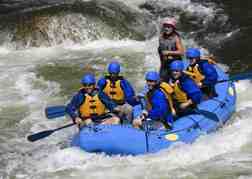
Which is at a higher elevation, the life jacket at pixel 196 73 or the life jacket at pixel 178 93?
the life jacket at pixel 196 73

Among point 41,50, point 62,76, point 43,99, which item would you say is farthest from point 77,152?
point 41,50

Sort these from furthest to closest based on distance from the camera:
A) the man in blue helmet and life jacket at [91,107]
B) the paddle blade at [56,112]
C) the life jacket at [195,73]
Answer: the life jacket at [195,73] < the paddle blade at [56,112] < the man in blue helmet and life jacket at [91,107]

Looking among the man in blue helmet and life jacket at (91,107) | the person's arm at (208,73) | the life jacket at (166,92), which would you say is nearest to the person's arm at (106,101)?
the man in blue helmet and life jacket at (91,107)

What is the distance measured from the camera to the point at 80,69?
13727 mm

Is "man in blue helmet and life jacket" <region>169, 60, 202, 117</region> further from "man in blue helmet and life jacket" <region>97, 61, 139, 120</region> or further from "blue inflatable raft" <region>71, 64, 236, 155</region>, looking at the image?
"man in blue helmet and life jacket" <region>97, 61, 139, 120</region>

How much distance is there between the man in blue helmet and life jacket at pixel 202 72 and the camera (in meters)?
10.1

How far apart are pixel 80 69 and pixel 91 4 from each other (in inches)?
115

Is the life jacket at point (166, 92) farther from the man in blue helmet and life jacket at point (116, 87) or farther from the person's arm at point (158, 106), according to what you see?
the man in blue helmet and life jacket at point (116, 87)

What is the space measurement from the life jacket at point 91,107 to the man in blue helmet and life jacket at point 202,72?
159 centimetres

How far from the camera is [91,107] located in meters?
9.36

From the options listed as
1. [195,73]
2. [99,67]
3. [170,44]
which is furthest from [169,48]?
[99,67]

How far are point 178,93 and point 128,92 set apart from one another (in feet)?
2.43

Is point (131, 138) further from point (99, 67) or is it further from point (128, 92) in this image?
point (99, 67)

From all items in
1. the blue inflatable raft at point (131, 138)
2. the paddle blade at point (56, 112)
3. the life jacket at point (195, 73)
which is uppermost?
the life jacket at point (195, 73)
